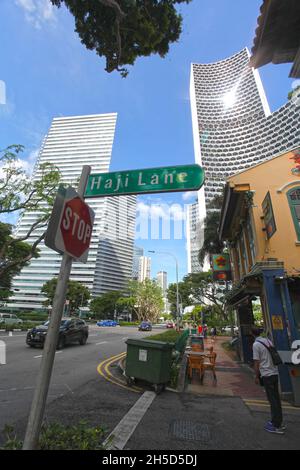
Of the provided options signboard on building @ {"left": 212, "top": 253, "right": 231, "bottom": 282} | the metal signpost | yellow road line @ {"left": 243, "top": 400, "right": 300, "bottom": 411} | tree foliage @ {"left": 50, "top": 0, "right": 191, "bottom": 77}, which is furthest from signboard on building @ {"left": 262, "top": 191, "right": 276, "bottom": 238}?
the metal signpost

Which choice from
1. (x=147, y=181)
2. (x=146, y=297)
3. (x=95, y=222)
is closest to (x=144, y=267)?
(x=95, y=222)

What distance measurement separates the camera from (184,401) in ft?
20.5

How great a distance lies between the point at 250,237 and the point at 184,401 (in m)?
7.04

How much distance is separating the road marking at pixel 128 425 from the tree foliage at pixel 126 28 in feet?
26.5

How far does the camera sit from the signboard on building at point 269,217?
8.30m

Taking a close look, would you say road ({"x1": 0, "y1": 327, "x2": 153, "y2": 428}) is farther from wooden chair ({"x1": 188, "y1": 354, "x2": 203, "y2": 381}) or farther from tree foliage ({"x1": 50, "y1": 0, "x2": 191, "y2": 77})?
tree foliage ({"x1": 50, "y1": 0, "x2": 191, "y2": 77})

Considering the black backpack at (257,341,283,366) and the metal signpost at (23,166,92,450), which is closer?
the metal signpost at (23,166,92,450)

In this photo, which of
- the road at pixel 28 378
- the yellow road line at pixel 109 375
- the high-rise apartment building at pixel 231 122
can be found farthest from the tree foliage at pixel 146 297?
the yellow road line at pixel 109 375

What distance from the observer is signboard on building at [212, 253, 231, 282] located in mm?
14902

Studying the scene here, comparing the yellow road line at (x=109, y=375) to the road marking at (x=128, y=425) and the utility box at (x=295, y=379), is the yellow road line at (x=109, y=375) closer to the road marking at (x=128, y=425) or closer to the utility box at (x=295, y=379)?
the road marking at (x=128, y=425)

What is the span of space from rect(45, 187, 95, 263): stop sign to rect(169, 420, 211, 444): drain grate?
356cm

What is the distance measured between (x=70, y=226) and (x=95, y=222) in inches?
4291

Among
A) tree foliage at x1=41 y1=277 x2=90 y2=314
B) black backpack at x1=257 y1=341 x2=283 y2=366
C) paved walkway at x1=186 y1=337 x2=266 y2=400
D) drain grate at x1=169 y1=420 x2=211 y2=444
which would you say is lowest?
drain grate at x1=169 y1=420 x2=211 y2=444
